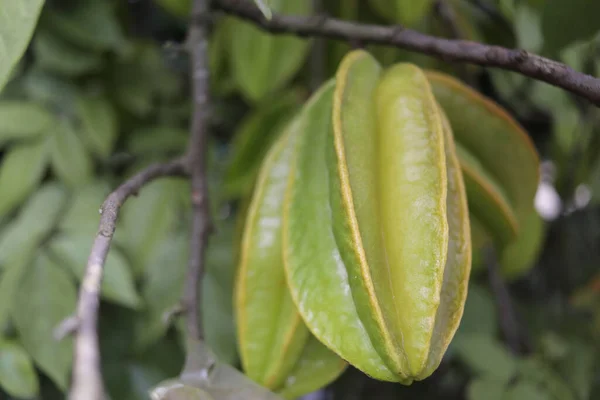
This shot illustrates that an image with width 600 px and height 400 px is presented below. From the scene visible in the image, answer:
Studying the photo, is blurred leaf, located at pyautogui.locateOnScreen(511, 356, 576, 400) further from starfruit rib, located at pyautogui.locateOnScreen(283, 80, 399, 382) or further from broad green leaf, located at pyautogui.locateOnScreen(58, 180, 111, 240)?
broad green leaf, located at pyautogui.locateOnScreen(58, 180, 111, 240)

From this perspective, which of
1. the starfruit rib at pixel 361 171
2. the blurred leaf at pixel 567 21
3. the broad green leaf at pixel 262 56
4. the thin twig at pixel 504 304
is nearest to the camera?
the starfruit rib at pixel 361 171

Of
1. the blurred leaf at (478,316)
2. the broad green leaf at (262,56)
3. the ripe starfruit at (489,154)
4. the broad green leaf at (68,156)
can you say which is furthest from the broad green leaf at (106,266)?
the blurred leaf at (478,316)

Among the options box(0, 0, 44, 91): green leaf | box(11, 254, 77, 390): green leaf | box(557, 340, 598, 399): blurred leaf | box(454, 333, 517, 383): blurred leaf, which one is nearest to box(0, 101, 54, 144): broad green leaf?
box(11, 254, 77, 390): green leaf

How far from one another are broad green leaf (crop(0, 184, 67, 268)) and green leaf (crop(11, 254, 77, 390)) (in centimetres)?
4

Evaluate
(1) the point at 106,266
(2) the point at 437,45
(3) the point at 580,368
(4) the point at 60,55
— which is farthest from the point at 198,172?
(3) the point at 580,368

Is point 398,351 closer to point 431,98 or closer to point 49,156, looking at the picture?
point 431,98

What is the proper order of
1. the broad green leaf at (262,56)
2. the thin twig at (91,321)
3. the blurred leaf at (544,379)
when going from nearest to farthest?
the thin twig at (91,321), the blurred leaf at (544,379), the broad green leaf at (262,56)

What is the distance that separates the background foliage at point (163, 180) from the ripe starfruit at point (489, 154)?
0.46ft

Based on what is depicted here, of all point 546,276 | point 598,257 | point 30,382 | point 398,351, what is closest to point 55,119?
point 30,382

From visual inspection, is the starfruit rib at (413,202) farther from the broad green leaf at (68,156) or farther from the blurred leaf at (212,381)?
the broad green leaf at (68,156)

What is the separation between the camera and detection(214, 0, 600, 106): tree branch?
1.34ft

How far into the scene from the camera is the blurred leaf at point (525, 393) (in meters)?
0.68

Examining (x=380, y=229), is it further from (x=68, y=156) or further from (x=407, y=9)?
(x=68, y=156)

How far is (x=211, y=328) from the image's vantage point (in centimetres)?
73
